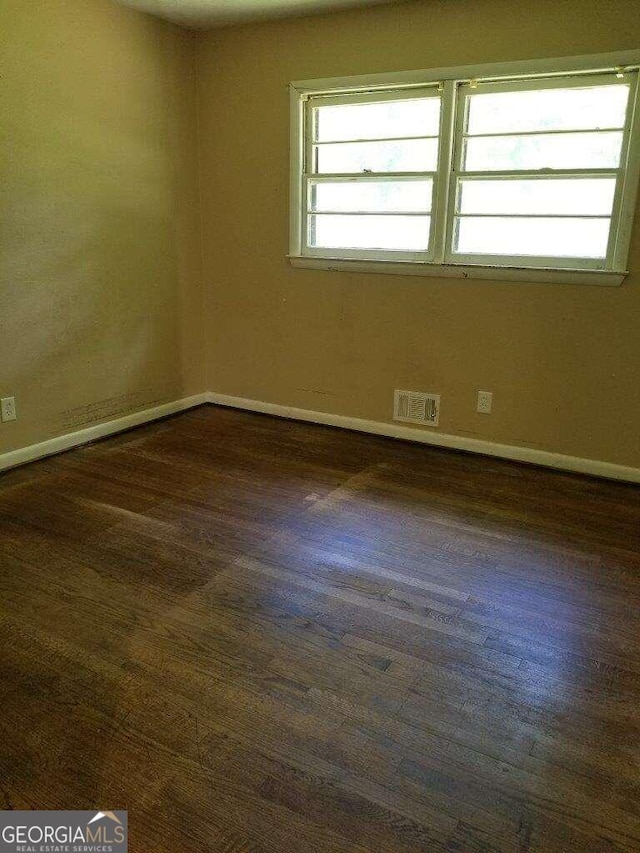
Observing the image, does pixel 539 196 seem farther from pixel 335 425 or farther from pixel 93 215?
pixel 93 215

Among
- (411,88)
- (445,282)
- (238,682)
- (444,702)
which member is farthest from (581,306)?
(238,682)

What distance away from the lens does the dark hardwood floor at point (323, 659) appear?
1394 mm

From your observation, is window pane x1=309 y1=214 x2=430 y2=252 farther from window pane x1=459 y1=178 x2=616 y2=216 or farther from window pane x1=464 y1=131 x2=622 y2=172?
window pane x1=464 y1=131 x2=622 y2=172

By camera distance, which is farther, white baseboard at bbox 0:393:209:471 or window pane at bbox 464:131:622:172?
white baseboard at bbox 0:393:209:471

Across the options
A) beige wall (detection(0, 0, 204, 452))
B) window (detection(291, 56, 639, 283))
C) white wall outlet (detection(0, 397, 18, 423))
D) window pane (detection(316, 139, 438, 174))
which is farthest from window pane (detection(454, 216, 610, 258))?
white wall outlet (detection(0, 397, 18, 423))

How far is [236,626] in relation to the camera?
6.64 feet

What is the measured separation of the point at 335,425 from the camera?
4129mm

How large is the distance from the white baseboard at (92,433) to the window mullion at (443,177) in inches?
79.7

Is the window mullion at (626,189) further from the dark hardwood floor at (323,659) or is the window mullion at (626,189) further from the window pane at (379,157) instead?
the dark hardwood floor at (323,659)

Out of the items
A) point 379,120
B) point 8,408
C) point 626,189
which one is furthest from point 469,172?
point 8,408

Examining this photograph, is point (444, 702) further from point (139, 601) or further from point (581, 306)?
point (581, 306)

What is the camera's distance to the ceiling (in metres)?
3.39

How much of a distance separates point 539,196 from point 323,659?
8.65 feet

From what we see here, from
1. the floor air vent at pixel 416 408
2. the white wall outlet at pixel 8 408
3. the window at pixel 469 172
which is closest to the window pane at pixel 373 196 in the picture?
the window at pixel 469 172
